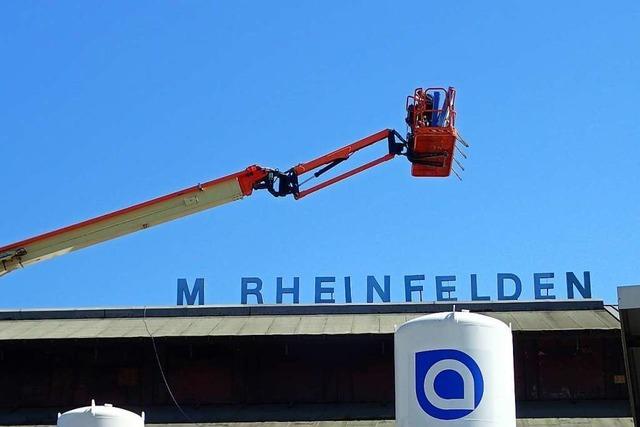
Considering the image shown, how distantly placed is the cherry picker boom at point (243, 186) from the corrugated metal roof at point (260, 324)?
30.5 ft

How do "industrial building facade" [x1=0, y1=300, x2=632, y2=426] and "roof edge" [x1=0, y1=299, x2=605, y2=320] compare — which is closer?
"industrial building facade" [x1=0, y1=300, x2=632, y2=426]

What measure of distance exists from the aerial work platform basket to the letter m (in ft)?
58.6

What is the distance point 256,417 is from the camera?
105 feet

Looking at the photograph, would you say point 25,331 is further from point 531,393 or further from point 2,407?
point 531,393

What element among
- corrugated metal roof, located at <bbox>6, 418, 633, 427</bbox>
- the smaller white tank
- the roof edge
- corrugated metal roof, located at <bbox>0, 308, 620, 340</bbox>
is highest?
the roof edge

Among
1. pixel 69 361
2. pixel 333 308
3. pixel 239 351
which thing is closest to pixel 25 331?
pixel 69 361

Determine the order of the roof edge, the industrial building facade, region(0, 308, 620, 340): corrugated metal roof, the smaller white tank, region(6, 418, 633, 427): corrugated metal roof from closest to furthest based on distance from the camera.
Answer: the smaller white tank, region(6, 418, 633, 427): corrugated metal roof, the industrial building facade, region(0, 308, 620, 340): corrugated metal roof, the roof edge

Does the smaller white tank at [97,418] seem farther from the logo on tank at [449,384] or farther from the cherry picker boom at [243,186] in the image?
the logo on tank at [449,384]

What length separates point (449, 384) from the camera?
56.3 ft

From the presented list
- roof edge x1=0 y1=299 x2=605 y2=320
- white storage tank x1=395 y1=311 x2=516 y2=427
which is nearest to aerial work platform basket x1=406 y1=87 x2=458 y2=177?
white storage tank x1=395 y1=311 x2=516 y2=427

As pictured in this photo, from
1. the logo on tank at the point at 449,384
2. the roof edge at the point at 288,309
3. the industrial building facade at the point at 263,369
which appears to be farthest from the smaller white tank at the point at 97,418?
the roof edge at the point at 288,309

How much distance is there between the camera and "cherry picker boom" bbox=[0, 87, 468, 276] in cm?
2438

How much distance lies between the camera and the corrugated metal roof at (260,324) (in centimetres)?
3375

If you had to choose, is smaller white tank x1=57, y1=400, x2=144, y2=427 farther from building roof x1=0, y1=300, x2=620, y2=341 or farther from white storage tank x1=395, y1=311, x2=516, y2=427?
building roof x1=0, y1=300, x2=620, y2=341
